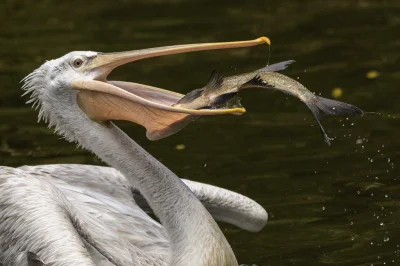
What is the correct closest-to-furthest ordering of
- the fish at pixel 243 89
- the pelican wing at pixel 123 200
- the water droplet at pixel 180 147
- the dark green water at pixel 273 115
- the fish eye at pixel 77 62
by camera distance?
the fish at pixel 243 89
the fish eye at pixel 77 62
the pelican wing at pixel 123 200
the dark green water at pixel 273 115
the water droplet at pixel 180 147

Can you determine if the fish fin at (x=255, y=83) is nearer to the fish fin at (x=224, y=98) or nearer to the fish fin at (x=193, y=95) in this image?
the fish fin at (x=224, y=98)

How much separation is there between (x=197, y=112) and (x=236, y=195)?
5.40ft

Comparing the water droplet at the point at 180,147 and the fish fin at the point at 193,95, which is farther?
the water droplet at the point at 180,147

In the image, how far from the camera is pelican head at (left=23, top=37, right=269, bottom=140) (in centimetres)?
636

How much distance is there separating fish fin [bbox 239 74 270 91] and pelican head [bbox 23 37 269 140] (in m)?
0.41

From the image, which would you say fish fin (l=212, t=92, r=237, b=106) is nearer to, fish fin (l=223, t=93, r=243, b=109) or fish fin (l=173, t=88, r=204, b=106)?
fish fin (l=223, t=93, r=243, b=109)

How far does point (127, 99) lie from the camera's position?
634cm

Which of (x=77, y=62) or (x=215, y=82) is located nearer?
(x=215, y=82)

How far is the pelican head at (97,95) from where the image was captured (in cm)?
636

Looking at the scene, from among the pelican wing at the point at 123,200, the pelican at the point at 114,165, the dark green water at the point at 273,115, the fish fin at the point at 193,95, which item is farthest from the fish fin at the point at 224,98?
the dark green water at the point at 273,115

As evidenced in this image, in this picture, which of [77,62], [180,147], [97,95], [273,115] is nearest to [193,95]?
[97,95]

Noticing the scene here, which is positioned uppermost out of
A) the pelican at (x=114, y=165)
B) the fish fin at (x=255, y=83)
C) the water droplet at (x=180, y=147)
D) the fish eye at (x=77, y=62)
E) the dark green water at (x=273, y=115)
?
the fish eye at (x=77, y=62)

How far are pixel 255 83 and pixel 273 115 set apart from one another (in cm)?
373

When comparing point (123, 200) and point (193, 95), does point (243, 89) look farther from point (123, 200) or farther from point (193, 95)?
point (123, 200)
